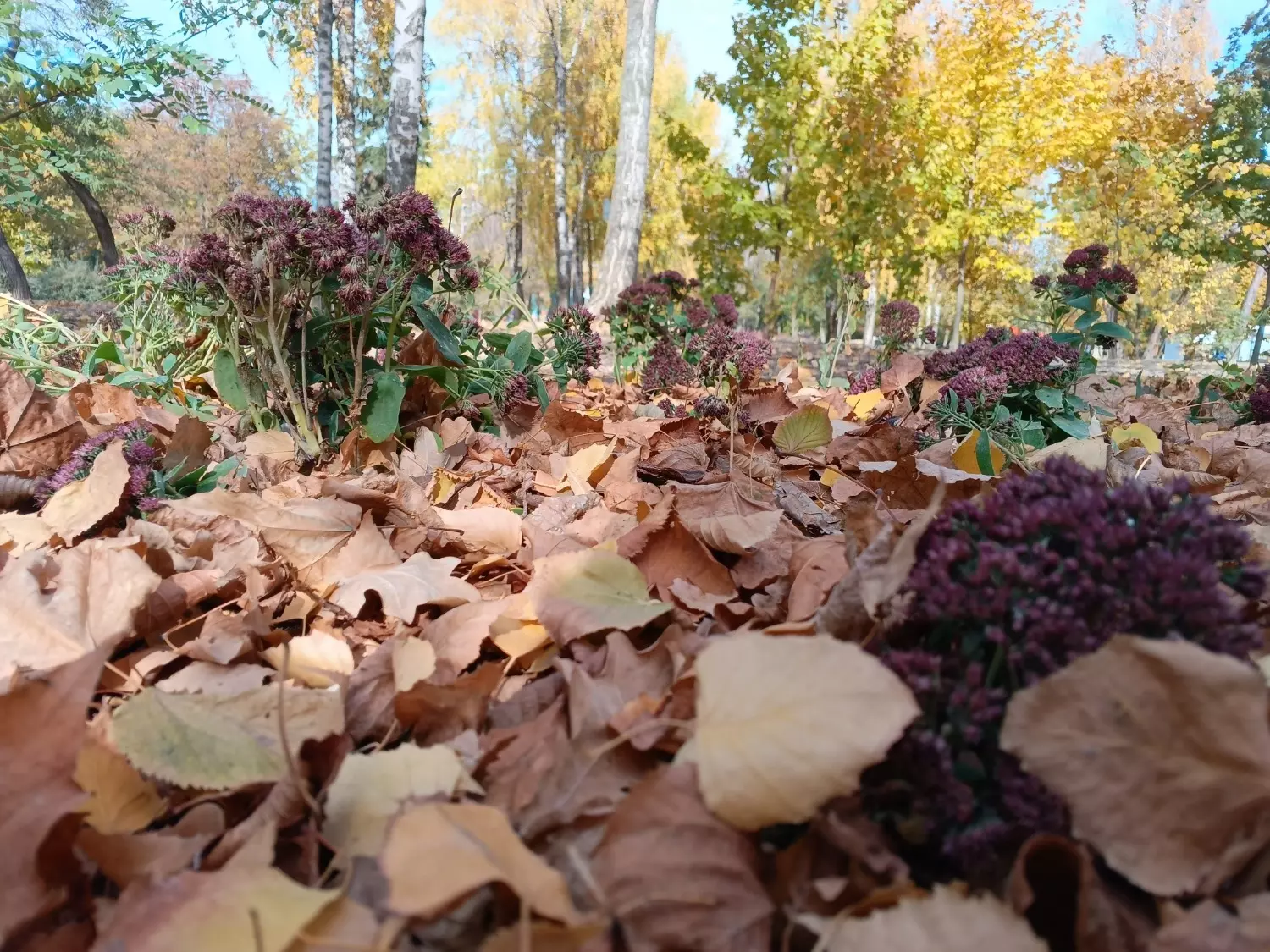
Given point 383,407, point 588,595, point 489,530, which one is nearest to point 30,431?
point 383,407

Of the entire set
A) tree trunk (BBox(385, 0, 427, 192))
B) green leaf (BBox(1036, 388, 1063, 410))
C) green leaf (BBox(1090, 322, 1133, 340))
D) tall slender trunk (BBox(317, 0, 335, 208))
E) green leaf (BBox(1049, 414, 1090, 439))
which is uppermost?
tall slender trunk (BBox(317, 0, 335, 208))

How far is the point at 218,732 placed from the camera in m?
0.69

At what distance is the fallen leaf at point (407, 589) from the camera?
98 cm

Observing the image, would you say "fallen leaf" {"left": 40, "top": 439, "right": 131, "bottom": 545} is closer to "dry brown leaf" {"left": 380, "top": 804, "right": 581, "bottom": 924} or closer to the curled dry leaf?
"dry brown leaf" {"left": 380, "top": 804, "right": 581, "bottom": 924}

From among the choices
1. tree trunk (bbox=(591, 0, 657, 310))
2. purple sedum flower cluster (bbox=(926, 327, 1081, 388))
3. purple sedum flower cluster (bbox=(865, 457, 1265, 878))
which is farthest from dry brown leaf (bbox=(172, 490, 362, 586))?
tree trunk (bbox=(591, 0, 657, 310))

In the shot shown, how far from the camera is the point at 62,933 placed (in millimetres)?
531

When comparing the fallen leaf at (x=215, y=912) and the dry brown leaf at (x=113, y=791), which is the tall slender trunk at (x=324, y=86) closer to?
the dry brown leaf at (x=113, y=791)

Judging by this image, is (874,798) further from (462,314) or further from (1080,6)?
(1080,6)

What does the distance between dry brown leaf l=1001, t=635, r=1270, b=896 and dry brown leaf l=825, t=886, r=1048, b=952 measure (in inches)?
3.4

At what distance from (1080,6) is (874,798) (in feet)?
45.7

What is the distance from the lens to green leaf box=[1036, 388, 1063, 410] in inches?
73.7

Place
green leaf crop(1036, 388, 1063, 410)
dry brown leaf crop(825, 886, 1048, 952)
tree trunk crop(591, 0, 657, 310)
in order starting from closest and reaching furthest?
1. dry brown leaf crop(825, 886, 1048, 952)
2. green leaf crop(1036, 388, 1063, 410)
3. tree trunk crop(591, 0, 657, 310)

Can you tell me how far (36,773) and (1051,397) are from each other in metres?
2.03

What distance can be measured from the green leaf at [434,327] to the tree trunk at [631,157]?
392 centimetres
